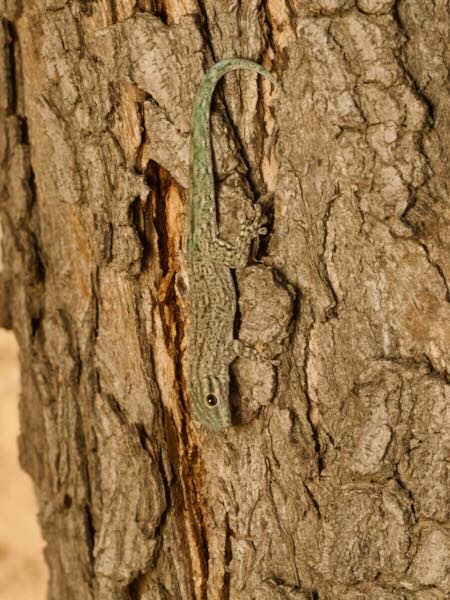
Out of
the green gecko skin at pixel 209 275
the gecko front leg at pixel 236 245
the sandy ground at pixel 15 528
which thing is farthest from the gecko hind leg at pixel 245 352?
the sandy ground at pixel 15 528

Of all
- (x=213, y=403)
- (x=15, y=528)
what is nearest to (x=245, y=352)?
(x=213, y=403)

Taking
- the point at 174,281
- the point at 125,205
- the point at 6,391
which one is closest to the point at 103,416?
the point at 174,281

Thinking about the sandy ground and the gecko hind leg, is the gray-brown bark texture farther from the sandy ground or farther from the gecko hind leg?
the sandy ground

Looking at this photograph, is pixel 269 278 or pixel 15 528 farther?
pixel 15 528

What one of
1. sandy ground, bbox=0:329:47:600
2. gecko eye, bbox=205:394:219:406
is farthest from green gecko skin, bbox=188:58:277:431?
sandy ground, bbox=0:329:47:600

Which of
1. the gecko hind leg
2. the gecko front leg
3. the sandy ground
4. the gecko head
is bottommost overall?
the sandy ground

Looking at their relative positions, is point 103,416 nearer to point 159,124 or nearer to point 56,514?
point 56,514

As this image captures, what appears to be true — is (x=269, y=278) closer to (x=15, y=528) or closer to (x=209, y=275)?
(x=209, y=275)
